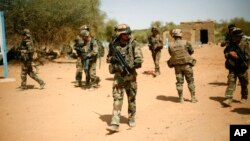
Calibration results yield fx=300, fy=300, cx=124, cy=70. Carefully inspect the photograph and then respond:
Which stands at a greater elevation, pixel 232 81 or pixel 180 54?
pixel 180 54

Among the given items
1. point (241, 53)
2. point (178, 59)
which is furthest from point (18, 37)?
point (241, 53)

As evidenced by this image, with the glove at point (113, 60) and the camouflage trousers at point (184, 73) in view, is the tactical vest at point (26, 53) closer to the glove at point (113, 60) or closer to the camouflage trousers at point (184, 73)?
the glove at point (113, 60)

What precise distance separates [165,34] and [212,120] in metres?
28.7

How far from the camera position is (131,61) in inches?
232

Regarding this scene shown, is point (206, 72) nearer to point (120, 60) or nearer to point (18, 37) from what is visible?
point (120, 60)

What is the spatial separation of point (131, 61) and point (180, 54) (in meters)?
2.24

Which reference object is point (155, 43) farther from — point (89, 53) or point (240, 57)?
point (240, 57)

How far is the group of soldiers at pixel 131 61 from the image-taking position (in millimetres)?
5855

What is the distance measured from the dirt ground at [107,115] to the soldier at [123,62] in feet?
2.10

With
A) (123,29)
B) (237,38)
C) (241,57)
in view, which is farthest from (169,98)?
(123,29)

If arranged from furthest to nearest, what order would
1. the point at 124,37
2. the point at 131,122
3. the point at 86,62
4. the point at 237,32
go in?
the point at 86,62 < the point at 237,32 < the point at 131,122 < the point at 124,37

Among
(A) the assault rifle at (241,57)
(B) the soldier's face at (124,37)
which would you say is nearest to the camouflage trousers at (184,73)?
(A) the assault rifle at (241,57)

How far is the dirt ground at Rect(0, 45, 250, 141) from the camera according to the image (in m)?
5.68

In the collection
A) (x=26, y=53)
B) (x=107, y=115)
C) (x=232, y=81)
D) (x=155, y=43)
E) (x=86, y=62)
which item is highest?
(x=155, y=43)
